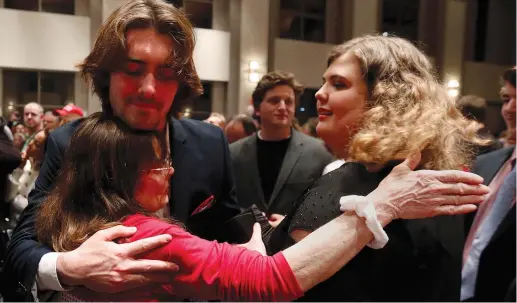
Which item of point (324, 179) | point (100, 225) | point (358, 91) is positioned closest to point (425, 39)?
point (358, 91)

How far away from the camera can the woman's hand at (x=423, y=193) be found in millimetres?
988

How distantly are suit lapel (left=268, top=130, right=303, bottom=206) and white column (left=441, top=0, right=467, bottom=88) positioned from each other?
1.40ft

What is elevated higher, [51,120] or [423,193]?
[51,120]

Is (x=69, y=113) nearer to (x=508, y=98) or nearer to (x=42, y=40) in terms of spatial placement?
(x=42, y=40)

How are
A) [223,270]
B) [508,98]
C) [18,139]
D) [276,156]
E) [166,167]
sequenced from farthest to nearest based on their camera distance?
[508,98] → [276,156] → [18,139] → [166,167] → [223,270]

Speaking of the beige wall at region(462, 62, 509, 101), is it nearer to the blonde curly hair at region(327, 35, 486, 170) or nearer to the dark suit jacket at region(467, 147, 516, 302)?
the dark suit jacket at region(467, 147, 516, 302)

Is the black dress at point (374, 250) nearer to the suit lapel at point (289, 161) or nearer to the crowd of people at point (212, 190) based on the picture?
the crowd of people at point (212, 190)

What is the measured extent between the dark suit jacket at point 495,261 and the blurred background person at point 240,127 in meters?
0.77

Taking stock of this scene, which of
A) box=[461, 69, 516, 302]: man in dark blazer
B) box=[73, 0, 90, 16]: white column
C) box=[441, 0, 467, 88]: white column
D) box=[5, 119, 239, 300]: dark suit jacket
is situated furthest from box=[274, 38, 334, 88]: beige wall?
box=[461, 69, 516, 302]: man in dark blazer

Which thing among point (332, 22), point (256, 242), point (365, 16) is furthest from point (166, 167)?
point (365, 16)

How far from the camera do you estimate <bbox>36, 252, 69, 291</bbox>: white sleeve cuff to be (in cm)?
96

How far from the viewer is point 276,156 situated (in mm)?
1339

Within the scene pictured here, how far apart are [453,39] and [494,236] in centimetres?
65

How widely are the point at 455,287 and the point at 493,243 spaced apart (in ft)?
1.49
